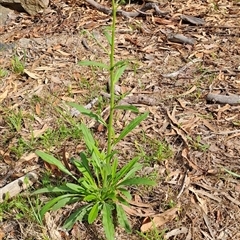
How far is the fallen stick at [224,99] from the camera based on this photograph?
337 centimetres

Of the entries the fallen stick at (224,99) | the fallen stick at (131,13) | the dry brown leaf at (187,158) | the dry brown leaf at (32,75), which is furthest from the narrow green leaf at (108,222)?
the fallen stick at (131,13)

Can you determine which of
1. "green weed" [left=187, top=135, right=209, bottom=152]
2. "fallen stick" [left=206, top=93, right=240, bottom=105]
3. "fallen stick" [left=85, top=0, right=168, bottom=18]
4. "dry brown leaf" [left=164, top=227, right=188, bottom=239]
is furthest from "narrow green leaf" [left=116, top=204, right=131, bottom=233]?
"fallen stick" [left=85, top=0, right=168, bottom=18]

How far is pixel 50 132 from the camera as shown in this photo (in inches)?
125

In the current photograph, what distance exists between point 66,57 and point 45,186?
155 cm

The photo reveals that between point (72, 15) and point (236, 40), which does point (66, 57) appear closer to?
point (72, 15)

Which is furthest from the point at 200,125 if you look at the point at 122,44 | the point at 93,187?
the point at 122,44

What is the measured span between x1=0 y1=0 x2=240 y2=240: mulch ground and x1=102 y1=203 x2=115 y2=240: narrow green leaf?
0.16m

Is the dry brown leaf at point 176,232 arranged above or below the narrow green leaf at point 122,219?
below

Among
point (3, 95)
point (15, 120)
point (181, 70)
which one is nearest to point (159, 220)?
point (15, 120)

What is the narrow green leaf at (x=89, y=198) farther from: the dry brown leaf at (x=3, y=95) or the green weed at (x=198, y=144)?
the dry brown leaf at (x=3, y=95)

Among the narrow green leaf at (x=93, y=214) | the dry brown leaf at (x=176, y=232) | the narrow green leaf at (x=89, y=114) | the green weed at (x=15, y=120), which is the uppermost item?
the narrow green leaf at (x=89, y=114)

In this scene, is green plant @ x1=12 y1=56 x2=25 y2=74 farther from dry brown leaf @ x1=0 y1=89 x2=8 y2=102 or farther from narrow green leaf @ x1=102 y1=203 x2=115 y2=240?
narrow green leaf @ x1=102 y1=203 x2=115 y2=240

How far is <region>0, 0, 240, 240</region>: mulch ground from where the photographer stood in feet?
8.63

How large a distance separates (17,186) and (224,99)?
1622 millimetres
